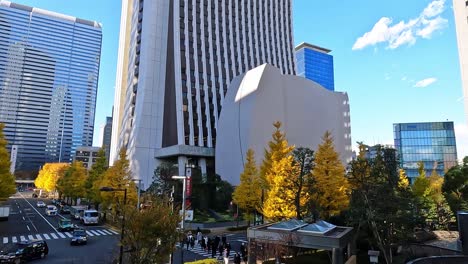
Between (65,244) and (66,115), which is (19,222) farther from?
(66,115)

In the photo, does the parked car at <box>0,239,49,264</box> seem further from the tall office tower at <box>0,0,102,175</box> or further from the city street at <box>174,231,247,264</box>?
the tall office tower at <box>0,0,102,175</box>

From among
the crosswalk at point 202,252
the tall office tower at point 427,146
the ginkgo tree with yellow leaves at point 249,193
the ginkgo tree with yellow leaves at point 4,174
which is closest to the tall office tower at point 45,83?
Result: the ginkgo tree with yellow leaves at point 4,174

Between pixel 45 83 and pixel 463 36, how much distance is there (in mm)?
165285

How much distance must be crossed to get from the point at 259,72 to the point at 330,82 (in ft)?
363

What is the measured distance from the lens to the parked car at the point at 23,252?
827 inches

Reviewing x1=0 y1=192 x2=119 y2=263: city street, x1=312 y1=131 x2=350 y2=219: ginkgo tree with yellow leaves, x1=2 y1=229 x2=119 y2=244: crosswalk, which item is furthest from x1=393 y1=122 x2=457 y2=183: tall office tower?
x1=0 y1=192 x2=119 y2=263: city street

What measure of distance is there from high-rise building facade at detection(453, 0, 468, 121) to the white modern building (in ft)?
81.4

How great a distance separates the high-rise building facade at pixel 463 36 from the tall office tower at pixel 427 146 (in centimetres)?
4333

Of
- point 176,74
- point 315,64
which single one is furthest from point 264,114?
point 315,64

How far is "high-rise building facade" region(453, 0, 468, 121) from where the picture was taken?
145ft

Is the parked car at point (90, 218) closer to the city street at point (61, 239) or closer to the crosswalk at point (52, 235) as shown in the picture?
the city street at point (61, 239)

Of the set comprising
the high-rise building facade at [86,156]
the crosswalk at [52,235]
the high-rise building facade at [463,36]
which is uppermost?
the high-rise building facade at [463,36]

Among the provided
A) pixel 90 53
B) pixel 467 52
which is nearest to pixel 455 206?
pixel 467 52

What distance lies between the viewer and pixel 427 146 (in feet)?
286
